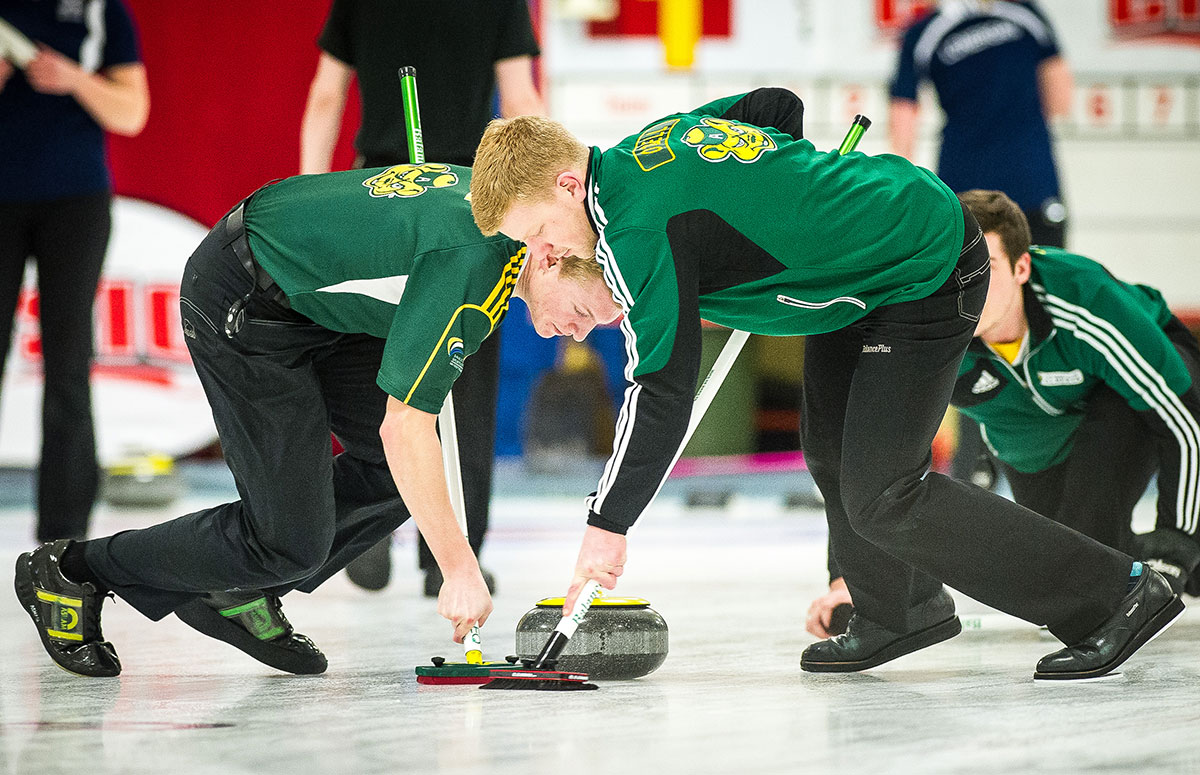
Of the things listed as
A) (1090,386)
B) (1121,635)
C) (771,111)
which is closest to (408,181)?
(771,111)

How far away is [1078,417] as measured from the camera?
122 inches

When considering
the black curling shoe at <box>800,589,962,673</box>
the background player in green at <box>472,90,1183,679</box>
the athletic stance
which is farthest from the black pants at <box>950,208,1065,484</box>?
the background player in green at <box>472,90,1183,679</box>

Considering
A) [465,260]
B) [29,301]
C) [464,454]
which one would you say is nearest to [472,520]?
[464,454]

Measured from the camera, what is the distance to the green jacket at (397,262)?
207 cm

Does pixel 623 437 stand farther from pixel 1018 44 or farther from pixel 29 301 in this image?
pixel 29 301

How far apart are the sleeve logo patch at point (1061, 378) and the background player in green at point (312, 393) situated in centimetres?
123

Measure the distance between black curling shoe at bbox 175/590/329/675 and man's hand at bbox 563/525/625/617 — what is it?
66 cm

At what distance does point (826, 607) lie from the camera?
2.73 meters

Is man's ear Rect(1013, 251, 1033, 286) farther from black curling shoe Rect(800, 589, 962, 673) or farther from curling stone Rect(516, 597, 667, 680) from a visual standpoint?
curling stone Rect(516, 597, 667, 680)

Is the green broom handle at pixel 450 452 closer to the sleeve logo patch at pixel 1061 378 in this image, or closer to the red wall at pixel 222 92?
the sleeve logo patch at pixel 1061 378

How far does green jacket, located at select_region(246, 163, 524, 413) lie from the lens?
2074 millimetres

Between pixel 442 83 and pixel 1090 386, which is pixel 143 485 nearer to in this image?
pixel 442 83

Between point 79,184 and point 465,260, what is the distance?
243 cm

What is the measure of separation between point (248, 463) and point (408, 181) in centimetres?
55
